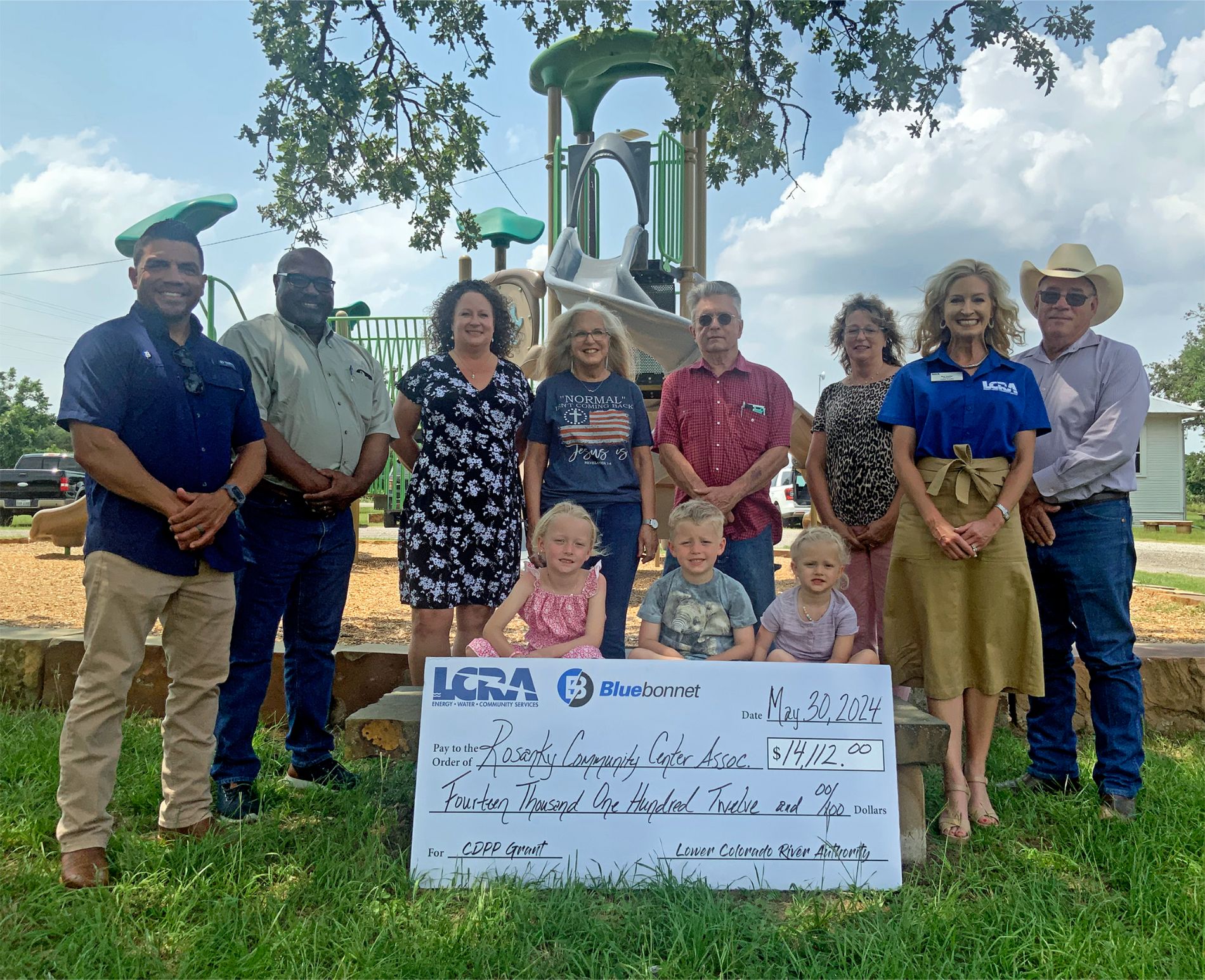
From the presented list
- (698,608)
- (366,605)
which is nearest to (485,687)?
(698,608)

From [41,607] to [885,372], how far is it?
6276 mm

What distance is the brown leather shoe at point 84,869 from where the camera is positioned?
8.51 ft

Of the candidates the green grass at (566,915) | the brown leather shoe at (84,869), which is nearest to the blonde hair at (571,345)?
the green grass at (566,915)

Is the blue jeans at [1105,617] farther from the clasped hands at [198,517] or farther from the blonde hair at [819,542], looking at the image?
the clasped hands at [198,517]

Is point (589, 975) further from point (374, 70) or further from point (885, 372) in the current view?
point (374, 70)

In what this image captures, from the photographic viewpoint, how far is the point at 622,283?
1132 cm

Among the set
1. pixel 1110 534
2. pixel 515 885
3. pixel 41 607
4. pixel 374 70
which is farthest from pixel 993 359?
pixel 41 607

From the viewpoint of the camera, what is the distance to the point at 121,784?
3387mm

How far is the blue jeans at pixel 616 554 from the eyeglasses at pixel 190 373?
1550 mm

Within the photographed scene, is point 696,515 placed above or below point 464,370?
below

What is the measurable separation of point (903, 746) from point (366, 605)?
17.4 feet

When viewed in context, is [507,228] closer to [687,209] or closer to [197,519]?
[687,209]

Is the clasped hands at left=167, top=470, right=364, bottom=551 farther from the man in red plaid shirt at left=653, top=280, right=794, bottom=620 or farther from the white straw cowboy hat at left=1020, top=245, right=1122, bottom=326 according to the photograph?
the white straw cowboy hat at left=1020, top=245, right=1122, bottom=326

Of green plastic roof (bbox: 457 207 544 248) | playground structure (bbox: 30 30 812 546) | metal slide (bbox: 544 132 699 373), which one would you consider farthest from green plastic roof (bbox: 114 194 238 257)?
green plastic roof (bbox: 457 207 544 248)
